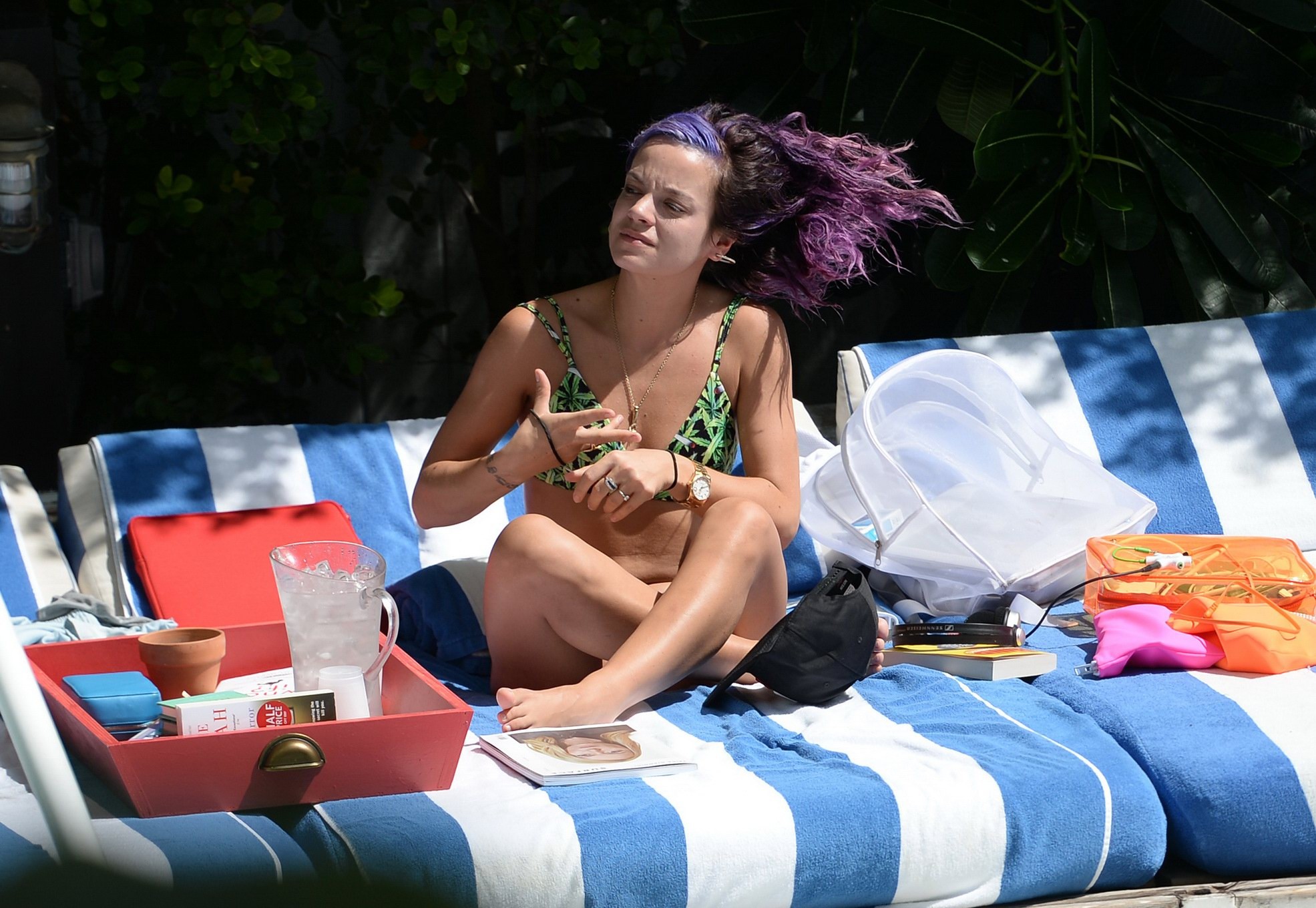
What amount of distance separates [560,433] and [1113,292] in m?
2.58

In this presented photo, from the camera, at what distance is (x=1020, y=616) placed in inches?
120

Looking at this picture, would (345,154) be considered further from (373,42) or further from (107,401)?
(107,401)

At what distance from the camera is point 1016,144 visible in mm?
4156

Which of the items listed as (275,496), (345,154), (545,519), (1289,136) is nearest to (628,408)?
(545,519)

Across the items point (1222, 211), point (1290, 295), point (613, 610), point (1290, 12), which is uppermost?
point (1290, 12)

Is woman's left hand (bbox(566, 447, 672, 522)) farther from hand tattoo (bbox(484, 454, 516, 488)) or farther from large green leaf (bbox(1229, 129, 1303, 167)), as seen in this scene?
large green leaf (bbox(1229, 129, 1303, 167))

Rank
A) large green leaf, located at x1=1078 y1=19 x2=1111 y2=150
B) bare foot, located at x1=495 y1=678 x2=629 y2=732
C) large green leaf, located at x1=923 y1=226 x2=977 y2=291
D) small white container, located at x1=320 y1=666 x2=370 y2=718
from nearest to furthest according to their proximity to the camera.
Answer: small white container, located at x1=320 y1=666 x2=370 y2=718, bare foot, located at x1=495 y1=678 x2=629 y2=732, large green leaf, located at x1=1078 y1=19 x2=1111 y2=150, large green leaf, located at x1=923 y1=226 x2=977 y2=291

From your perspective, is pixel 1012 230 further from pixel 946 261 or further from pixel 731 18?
pixel 731 18

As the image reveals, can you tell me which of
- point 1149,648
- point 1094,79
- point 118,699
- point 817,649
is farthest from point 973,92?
point 118,699

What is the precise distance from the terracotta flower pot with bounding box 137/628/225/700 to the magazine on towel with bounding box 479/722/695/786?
0.44 m

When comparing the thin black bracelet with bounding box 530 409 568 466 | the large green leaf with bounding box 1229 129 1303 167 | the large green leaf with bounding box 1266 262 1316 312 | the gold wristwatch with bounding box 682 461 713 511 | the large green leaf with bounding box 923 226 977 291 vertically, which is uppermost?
the large green leaf with bounding box 1229 129 1303 167

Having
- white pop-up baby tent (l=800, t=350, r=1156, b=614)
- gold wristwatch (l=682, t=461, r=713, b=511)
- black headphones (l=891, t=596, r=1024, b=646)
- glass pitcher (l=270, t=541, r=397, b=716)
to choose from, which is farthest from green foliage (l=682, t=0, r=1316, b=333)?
A: glass pitcher (l=270, t=541, r=397, b=716)

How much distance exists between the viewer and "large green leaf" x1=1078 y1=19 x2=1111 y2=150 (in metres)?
4.06

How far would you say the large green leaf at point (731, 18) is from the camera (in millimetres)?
4363
